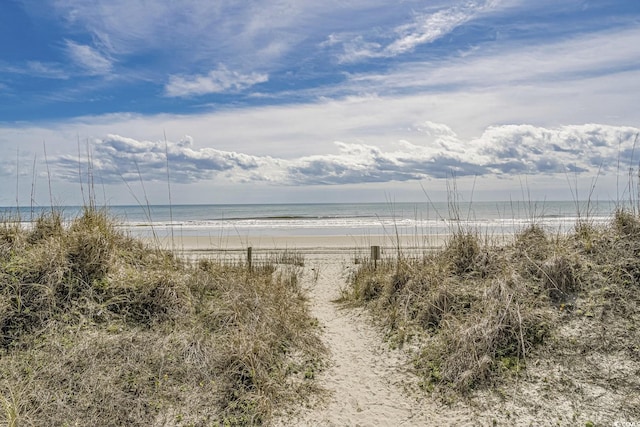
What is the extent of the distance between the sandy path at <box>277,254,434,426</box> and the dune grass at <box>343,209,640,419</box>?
35cm

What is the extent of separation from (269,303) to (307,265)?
598cm

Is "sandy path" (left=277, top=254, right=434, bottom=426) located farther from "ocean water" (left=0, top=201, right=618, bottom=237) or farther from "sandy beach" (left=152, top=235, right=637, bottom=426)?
"ocean water" (left=0, top=201, right=618, bottom=237)

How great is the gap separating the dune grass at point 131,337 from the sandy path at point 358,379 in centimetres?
35

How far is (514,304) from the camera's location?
668cm

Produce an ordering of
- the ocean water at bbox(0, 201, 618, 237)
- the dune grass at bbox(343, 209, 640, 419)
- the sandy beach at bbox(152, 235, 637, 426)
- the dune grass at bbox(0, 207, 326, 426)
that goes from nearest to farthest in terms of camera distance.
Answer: the sandy beach at bbox(152, 235, 637, 426), the dune grass at bbox(0, 207, 326, 426), the dune grass at bbox(343, 209, 640, 419), the ocean water at bbox(0, 201, 618, 237)

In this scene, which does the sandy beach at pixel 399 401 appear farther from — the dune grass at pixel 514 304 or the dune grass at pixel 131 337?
the dune grass at pixel 131 337

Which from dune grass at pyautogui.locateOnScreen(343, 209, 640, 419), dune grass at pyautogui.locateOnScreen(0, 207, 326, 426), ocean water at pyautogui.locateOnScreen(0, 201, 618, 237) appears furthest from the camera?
ocean water at pyautogui.locateOnScreen(0, 201, 618, 237)

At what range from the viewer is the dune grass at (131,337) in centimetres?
520

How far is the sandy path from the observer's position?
5.28 metres

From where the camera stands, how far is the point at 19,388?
523cm

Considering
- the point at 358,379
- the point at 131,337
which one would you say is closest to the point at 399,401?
the point at 358,379

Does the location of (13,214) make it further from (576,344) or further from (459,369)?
(576,344)

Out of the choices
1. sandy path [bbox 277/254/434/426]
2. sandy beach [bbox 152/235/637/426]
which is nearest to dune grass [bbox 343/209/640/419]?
sandy beach [bbox 152/235/637/426]

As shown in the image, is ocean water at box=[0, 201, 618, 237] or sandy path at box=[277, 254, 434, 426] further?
ocean water at box=[0, 201, 618, 237]
